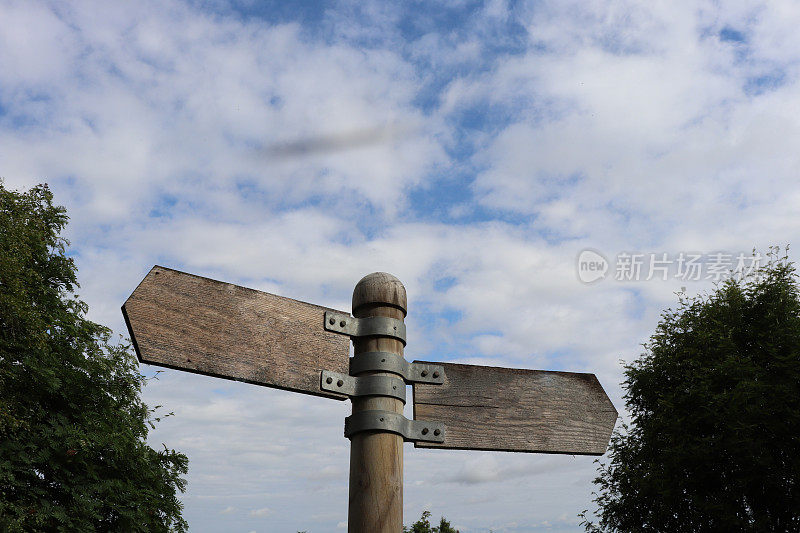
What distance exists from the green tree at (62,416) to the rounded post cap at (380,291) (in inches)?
478

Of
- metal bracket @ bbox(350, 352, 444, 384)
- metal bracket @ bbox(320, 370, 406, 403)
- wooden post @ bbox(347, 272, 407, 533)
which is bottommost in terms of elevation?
wooden post @ bbox(347, 272, 407, 533)

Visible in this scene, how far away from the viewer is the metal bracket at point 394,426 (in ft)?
10.2

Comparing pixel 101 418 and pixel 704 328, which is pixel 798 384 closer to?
pixel 704 328

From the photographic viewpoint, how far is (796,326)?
21.2 meters

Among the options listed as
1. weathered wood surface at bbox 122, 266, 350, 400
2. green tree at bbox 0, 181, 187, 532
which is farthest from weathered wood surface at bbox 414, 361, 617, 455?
green tree at bbox 0, 181, 187, 532

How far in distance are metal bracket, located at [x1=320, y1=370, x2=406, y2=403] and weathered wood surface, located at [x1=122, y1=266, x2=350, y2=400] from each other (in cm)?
4

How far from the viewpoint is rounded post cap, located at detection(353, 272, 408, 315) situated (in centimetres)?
337

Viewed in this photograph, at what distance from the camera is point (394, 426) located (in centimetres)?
315

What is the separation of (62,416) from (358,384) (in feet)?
46.3

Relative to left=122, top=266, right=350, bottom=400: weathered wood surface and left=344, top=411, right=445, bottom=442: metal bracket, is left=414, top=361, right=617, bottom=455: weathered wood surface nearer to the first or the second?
left=344, top=411, right=445, bottom=442: metal bracket

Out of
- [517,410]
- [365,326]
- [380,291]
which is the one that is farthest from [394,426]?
[517,410]

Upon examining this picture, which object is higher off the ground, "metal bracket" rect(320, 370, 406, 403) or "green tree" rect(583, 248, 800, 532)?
"green tree" rect(583, 248, 800, 532)

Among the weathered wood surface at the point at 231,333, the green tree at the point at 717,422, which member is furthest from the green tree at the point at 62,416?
the green tree at the point at 717,422

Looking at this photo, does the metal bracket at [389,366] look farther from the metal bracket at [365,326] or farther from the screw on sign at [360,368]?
the metal bracket at [365,326]
